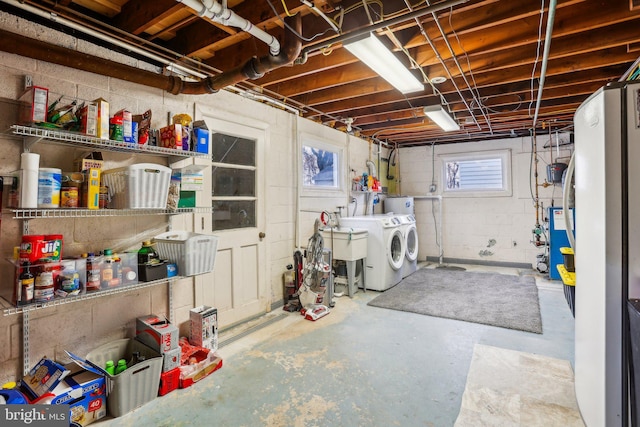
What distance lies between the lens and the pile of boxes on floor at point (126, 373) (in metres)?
1.81

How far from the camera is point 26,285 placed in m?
1.73

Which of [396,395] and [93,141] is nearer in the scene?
[93,141]

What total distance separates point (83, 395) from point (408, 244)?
4.50 meters

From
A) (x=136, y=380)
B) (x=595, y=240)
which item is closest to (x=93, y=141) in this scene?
(x=136, y=380)

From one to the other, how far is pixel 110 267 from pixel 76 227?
1.30ft

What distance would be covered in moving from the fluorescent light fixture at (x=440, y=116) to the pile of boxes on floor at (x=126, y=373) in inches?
126

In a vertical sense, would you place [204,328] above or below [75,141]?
below

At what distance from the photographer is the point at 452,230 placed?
6.55 meters

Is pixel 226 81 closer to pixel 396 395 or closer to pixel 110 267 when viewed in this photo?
pixel 110 267

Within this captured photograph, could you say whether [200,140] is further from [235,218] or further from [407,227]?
[407,227]

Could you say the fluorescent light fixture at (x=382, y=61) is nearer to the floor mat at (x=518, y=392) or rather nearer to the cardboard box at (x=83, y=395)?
the floor mat at (x=518, y=392)

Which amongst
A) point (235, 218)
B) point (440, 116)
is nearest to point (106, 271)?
point (235, 218)

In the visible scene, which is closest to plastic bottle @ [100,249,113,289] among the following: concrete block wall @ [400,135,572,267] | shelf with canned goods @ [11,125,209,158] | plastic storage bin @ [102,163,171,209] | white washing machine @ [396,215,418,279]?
plastic storage bin @ [102,163,171,209]

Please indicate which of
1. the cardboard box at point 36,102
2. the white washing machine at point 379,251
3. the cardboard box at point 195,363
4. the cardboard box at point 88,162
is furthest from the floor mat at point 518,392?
the cardboard box at point 36,102
